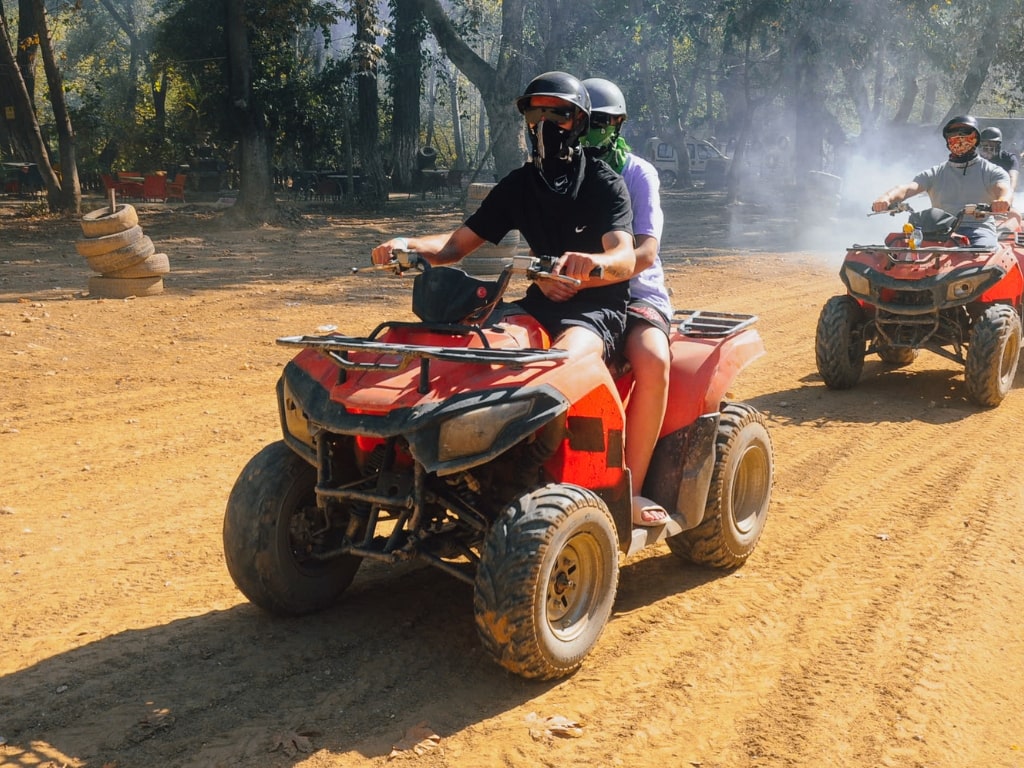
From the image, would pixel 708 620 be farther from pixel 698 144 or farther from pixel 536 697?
pixel 698 144

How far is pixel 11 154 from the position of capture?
37.7 metres

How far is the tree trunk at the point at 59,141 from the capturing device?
78.0 ft

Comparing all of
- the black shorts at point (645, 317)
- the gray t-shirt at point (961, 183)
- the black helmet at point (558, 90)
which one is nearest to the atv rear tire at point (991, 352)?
the gray t-shirt at point (961, 183)

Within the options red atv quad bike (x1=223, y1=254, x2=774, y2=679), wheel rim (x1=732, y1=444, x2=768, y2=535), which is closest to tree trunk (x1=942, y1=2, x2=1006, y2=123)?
wheel rim (x1=732, y1=444, x2=768, y2=535)

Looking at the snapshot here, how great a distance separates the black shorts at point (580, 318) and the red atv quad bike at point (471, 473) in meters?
0.11

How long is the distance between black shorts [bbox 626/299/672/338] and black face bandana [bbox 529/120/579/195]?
0.67m

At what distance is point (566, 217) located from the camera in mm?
5191

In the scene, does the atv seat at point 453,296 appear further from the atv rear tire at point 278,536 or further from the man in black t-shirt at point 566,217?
the atv rear tire at point 278,536

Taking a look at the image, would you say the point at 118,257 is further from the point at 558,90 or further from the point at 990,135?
the point at 558,90

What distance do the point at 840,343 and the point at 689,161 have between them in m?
43.2

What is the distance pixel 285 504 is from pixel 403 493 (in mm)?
670

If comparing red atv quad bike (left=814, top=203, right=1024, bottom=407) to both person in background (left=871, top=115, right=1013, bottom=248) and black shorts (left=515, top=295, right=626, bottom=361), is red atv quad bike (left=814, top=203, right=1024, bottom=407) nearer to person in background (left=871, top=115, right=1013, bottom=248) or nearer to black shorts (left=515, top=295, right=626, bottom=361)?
person in background (left=871, top=115, right=1013, bottom=248)

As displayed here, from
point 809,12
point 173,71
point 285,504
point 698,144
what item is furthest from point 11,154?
point 285,504

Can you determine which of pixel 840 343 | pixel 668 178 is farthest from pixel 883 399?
pixel 668 178
